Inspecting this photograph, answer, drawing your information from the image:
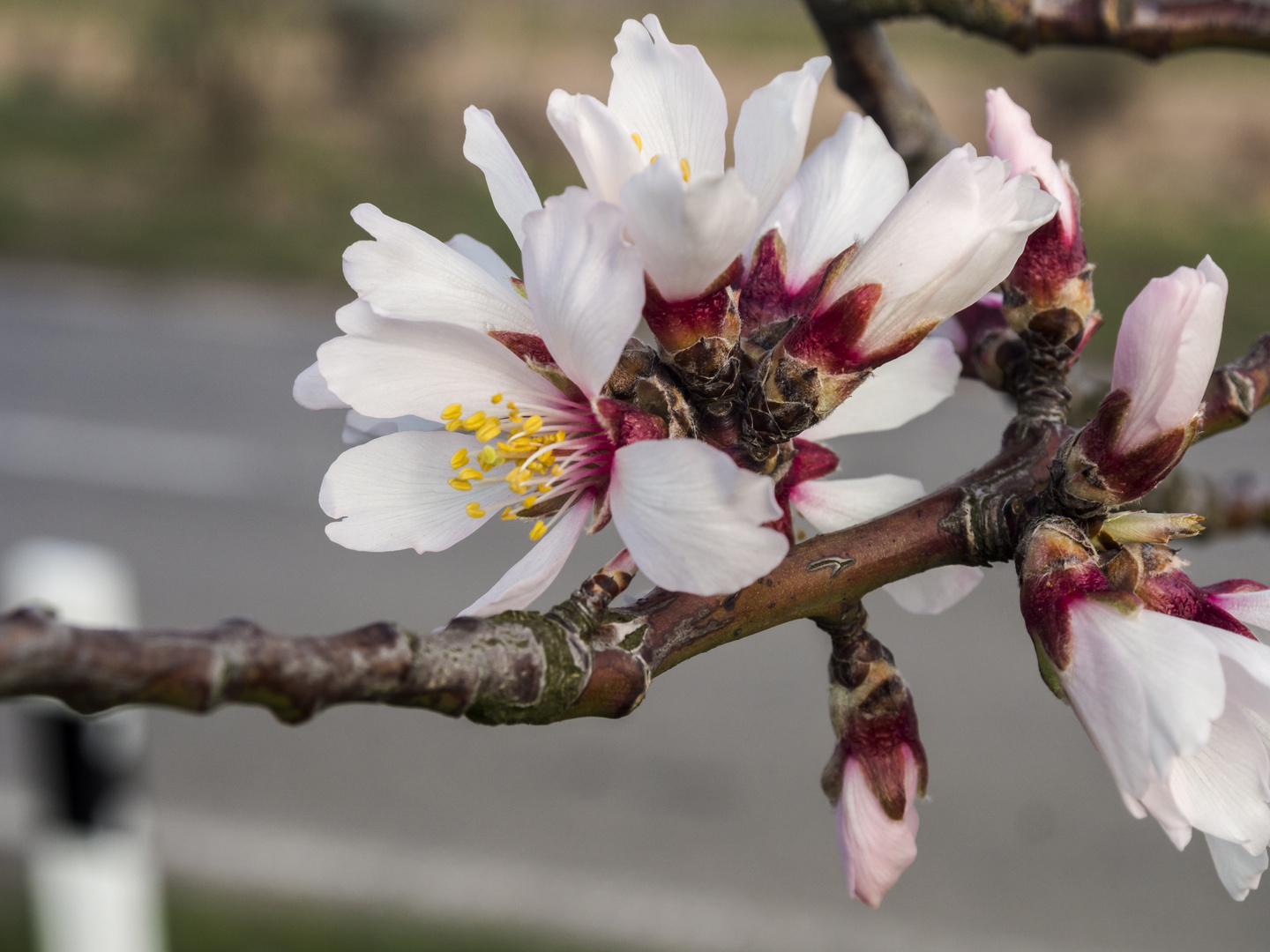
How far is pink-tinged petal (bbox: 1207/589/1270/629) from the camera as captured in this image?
2.43 feet

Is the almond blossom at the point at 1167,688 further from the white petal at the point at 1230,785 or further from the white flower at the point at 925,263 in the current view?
the white flower at the point at 925,263

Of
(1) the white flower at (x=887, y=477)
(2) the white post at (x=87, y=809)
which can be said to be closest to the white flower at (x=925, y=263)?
(1) the white flower at (x=887, y=477)

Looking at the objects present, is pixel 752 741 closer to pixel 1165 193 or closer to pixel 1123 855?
pixel 1123 855

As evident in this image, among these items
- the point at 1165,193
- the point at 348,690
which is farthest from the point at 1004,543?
the point at 1165,193

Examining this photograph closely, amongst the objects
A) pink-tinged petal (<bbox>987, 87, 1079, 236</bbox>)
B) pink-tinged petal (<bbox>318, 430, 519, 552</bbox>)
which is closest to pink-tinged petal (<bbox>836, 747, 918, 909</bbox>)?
pink-tinged petal (<bbox>318, 430, 519, 552</bbox>)

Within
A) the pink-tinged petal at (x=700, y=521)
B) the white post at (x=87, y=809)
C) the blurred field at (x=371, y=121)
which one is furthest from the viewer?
the blurred field at (x=371, y=121)

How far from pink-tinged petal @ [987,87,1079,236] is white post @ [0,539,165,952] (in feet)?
9.47

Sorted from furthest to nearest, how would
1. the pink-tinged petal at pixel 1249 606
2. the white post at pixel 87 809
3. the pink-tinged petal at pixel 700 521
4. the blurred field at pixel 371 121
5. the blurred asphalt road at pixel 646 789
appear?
1. the blurred field at pixel 371 121
2. the blurred asphalt road at pixel 646 789
3. the white post at pixel 87 809
4. the pink-tinged petal at pixel 1249 606
5. the pink-tinged petal at pixel 700 521

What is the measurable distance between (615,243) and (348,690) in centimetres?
28

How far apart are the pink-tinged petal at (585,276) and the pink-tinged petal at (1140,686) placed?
0.31 metres

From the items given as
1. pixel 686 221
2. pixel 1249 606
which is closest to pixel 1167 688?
pixel 1249 606

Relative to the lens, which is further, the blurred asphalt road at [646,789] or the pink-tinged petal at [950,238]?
the blurred asphalt road at [646,789]

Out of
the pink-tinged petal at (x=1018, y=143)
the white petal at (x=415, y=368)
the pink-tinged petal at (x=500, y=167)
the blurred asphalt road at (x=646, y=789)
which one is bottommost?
the blurred asphalt road at (x=646, y=789)

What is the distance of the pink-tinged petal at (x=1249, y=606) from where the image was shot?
74cm
